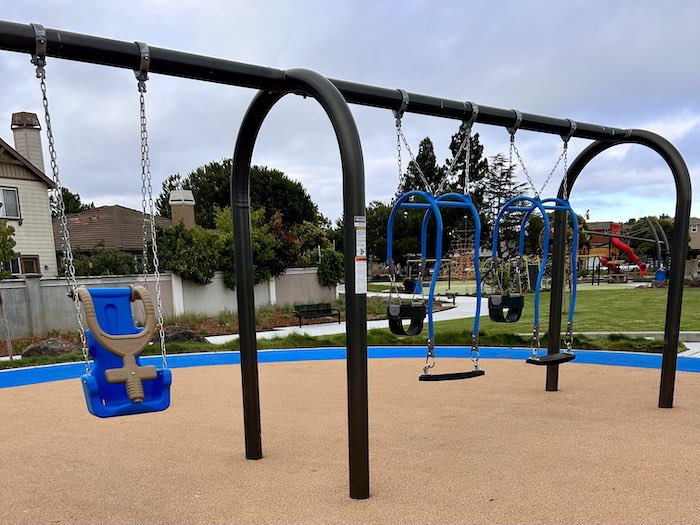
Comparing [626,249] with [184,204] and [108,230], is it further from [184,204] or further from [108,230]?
[108,230]

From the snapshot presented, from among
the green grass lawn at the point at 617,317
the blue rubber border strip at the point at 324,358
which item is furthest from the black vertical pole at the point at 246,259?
the green grass lawn at the point at 617,317

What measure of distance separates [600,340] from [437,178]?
128ft

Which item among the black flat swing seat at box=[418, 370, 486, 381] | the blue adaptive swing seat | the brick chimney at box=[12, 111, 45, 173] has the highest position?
the brick chimney at box=[12, 111, 45, 173]

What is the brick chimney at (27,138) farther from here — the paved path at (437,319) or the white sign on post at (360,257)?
the white sign on post at (360,257)

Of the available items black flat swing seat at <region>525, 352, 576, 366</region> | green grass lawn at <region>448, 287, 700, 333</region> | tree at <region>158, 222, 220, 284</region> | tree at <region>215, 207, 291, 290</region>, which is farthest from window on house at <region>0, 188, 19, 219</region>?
black flat swing seat at <region>525, 352, 576, 366</region>

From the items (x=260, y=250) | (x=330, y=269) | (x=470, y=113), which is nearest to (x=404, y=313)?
(x=470, y=113)

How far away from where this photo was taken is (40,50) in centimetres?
274

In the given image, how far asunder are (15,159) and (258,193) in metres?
17.6

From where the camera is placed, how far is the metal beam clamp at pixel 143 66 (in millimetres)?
2980

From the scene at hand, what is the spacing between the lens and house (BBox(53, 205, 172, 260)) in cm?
2545

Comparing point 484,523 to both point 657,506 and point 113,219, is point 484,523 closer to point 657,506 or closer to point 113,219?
point 657,506

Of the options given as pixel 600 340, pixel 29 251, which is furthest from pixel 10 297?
pixel 600 340

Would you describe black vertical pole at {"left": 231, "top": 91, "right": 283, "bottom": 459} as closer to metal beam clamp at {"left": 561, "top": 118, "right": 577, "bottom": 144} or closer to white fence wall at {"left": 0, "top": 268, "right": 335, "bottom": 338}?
metal beam clamp at {"left": 561, "top": 118, "right": 577, "bottom": 144}

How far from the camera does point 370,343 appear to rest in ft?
32.3
